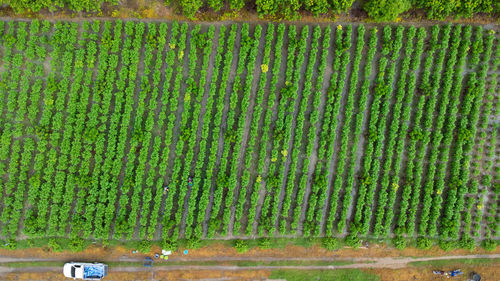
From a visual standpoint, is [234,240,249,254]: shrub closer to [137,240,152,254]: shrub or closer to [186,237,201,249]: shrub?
[186,237,201,249]: shrub

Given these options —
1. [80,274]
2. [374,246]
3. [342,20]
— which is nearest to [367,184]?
[374,246]

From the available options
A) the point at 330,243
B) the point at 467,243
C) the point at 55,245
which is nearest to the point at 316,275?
the point at 330,243

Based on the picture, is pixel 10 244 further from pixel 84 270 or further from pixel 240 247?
pixel 240 247

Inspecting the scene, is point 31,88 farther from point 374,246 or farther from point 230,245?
point 374,246

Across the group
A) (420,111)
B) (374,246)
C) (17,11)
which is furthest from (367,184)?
(17,11)

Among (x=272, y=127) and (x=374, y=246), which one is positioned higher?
(x=272, y=127)

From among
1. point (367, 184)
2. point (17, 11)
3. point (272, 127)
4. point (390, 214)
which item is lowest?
point (390, 214)

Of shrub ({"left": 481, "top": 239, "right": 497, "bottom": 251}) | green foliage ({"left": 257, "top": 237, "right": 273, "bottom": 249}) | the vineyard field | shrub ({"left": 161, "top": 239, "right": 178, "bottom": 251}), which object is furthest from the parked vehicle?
shrub ({"left": 481, "top": 239, "right": 497, "bottom": 251})
